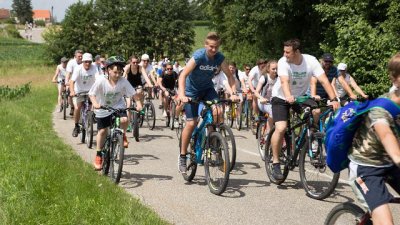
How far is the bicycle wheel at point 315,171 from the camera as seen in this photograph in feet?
23.2

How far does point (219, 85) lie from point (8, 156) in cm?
717

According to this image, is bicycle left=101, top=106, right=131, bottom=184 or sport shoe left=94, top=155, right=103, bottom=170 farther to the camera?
sport shoe left=94, top=155, right=103, bottom=170

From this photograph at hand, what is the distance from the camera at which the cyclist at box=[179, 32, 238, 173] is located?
24.6ft

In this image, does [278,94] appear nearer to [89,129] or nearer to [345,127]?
[345,127]

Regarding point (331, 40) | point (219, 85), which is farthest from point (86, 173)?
point (331, 40)

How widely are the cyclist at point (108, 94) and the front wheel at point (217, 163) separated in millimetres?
1529

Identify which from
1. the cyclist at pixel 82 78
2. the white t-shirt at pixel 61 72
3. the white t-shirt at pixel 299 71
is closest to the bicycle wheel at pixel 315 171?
the white t-shirt at pixel 299 71

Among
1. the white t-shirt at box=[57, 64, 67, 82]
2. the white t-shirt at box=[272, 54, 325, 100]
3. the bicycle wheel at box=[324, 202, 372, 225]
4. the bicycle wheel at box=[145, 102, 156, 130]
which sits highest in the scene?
the white t-shirt at box=[272, 54, 325, 100]

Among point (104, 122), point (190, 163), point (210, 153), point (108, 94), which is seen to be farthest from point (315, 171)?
point (108, 94)

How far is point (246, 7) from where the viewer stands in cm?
3008

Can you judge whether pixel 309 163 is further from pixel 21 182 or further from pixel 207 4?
pixel 207 4

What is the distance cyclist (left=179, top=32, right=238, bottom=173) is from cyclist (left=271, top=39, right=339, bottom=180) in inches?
24.4

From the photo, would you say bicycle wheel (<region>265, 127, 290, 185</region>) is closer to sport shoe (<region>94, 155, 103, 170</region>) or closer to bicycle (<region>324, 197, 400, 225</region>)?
sport shoe (<region>94, 155, 103, 170</region>)

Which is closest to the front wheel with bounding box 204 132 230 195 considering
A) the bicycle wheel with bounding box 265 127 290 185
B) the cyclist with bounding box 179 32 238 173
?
the cyclist with bounding box 179 32 238 173
